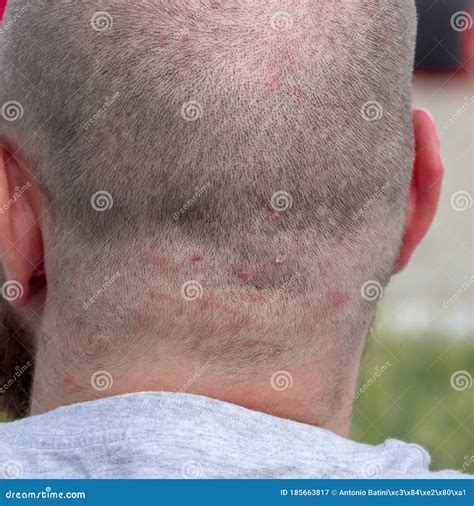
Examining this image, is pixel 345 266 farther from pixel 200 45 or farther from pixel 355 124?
pixel 200 45

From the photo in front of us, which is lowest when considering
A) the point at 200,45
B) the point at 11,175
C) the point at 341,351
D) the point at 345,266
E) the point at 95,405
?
the point at 95,405

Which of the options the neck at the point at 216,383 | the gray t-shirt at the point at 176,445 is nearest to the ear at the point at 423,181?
the neck at the point at 216,383

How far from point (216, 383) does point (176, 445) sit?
0.50 ft

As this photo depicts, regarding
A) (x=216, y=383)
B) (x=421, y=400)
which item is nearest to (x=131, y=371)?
(x=216, y=383)

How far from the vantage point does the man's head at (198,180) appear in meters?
1.60

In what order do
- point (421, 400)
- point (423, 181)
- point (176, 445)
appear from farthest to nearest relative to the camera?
point (421, 400), point (423, 181), point (176, 445)

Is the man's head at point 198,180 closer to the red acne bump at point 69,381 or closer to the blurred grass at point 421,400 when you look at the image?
the red acne bump at point 69,381

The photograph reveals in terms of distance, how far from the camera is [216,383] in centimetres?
159

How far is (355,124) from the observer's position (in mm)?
1667

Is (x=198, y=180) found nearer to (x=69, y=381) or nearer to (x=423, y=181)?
(x=69, y=381)

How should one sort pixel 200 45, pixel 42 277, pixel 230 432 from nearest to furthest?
pixel 230 432 < pixel 200 45 < pixel 42 277

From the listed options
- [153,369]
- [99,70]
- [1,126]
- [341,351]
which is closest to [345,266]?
[341,351]

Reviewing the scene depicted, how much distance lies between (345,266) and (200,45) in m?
0.39

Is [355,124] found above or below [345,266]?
above
